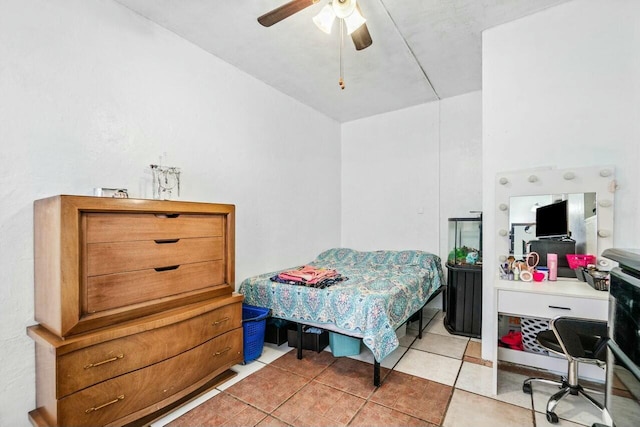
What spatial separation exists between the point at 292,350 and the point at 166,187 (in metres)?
1.90

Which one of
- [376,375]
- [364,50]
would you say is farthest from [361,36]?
[376,375]

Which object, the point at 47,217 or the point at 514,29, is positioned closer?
the point at 47,217

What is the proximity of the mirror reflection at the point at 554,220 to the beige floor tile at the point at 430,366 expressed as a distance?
1.10 m

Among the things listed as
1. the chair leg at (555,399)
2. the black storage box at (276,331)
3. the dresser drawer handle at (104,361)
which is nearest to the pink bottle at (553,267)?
the chair leg at (555,399)

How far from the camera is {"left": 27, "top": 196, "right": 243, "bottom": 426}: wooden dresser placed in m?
1.50

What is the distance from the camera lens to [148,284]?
6.12 feet

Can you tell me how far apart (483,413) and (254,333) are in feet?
5.89

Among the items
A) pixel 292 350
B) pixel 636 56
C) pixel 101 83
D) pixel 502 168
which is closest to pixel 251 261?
pixel 292 350

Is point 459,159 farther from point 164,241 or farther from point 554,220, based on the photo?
point 164,241

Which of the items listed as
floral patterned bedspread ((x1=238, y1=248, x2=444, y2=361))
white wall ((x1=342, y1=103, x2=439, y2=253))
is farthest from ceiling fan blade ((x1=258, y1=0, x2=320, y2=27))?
white wall ((x1=342, y1=103, x2=439, y2=253))

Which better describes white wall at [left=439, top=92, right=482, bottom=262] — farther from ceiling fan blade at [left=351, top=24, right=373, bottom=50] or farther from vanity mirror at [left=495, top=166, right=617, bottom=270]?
ceiling fan blade at [left=351, top=24, right=373, bottom=50]

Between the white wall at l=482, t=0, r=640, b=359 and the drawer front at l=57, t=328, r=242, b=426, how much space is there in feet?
7.46

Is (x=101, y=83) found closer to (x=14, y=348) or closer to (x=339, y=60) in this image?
(x=14, y=348)

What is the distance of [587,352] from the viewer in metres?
1.69
